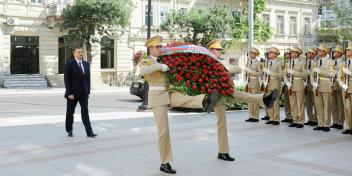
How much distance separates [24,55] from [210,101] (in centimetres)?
2652

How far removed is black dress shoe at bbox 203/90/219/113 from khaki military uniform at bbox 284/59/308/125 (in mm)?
5711

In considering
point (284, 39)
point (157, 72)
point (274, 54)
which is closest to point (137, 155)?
point (157, 72)

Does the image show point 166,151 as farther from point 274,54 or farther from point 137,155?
point 274,54

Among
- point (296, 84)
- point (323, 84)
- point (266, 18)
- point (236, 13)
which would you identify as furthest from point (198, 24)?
point (323, 84)

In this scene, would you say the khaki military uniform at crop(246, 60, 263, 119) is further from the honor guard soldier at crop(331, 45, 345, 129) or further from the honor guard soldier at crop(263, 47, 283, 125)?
the honor guard soldier at crop(331, 45, 345, 129)

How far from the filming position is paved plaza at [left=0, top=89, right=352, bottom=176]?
283 inches

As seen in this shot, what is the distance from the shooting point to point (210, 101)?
6805 mm

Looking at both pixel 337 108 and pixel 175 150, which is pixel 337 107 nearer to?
pixel 337 108

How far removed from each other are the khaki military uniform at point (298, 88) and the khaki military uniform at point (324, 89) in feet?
1.32

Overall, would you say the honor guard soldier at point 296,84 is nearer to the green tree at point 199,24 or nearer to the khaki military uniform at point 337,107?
the khaki military uniform at point 337,107

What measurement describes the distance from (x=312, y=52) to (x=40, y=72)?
76.3 ft

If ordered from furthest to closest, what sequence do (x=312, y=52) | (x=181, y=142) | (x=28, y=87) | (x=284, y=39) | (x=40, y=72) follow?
(x=284, y=39), (x=40, y=72), (x=28, y=87), (x=312, y=52), (x=181, y=142)

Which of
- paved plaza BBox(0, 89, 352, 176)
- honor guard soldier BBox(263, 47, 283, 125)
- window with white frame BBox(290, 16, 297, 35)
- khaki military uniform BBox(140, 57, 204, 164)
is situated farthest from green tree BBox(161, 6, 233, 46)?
khaki military uniform BBox(140, 57, 204, 164)

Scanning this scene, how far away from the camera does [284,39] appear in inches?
1805
